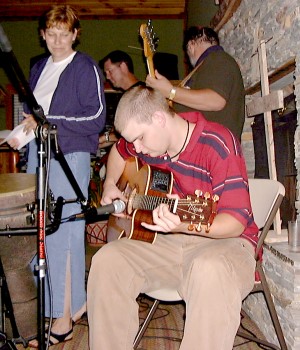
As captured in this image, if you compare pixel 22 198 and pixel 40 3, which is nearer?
pixel 22 198

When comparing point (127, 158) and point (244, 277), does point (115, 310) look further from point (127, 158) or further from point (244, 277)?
point (127, 158)

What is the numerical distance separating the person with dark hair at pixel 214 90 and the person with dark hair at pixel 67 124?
1.54 ft

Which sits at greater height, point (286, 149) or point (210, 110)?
point (210, 110)

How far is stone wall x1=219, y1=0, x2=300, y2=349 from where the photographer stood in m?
1.89

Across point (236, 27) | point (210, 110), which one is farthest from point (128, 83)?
point (210, 110)

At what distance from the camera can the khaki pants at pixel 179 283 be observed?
1.35m

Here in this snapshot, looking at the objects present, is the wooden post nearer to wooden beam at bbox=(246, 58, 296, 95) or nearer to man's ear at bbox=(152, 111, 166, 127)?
wooden beam at bbox=(246, 58, 296, 95)

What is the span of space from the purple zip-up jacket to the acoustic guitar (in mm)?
261

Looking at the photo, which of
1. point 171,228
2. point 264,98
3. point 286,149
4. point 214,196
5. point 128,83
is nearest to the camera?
point 171,228

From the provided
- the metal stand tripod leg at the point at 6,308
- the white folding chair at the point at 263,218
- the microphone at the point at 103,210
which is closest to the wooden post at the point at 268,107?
the white folding chair at the point at 263,218

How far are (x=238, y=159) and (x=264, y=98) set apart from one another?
33.0 inches

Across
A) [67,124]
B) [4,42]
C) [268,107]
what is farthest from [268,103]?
[4,42]

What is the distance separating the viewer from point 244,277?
58.0 inches

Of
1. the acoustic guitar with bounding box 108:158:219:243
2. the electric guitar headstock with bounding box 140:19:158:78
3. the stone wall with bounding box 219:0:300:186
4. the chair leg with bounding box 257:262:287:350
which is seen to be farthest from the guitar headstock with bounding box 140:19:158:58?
the chair leg with bounding box 257:262:287:350
